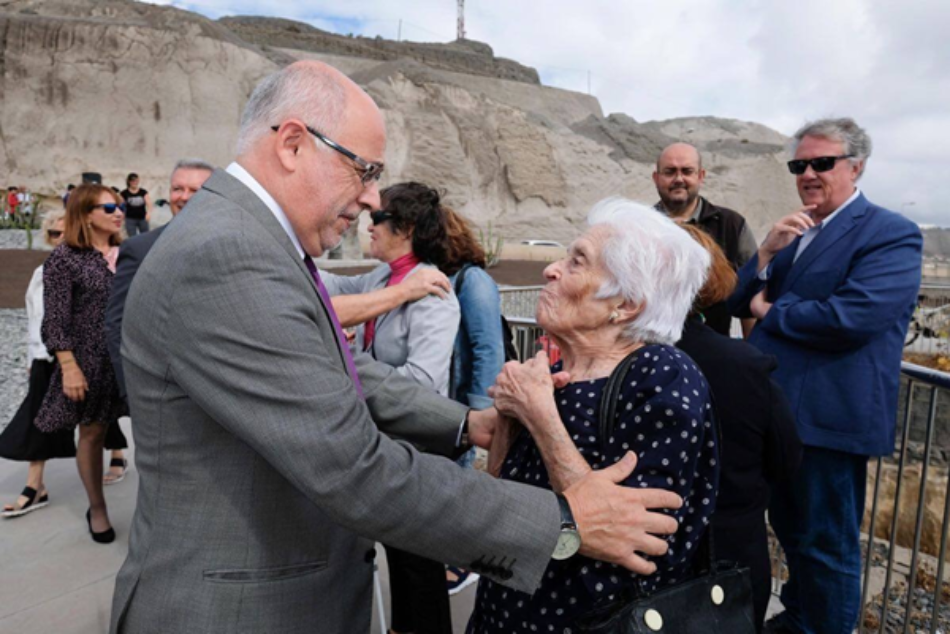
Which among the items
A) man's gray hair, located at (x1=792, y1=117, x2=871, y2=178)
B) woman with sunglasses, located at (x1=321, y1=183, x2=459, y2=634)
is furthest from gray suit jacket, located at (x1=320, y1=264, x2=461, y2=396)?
man's gray hair, located at (x1=792, y1=117, x2=871, y2=178)

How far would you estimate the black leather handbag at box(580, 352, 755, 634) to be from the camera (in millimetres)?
1300

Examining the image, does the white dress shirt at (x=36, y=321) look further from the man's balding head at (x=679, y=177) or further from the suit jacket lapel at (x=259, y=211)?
the man's balding head at (x=679, y=177)

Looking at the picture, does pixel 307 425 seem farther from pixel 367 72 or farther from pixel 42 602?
pixel 367 72

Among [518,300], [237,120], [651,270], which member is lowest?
[518,300]

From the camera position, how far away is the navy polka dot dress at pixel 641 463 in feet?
4.68

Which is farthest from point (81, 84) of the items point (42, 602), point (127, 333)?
point (127, 333)

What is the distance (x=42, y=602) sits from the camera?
3.29 m

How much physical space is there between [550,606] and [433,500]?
18.1 inches

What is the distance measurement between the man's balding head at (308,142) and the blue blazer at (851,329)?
7.02 ft

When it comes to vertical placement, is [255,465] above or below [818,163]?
below

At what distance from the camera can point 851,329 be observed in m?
2.72

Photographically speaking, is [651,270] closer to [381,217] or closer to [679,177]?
[381,217]

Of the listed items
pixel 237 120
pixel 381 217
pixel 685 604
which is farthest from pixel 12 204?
pixel 685 604

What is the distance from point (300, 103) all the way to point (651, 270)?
916 millimetres
